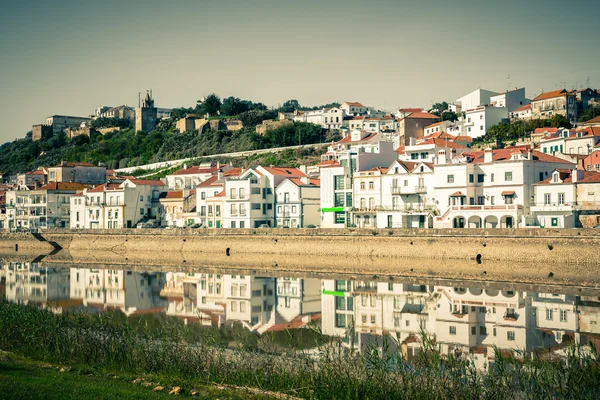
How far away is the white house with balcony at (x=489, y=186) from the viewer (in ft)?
175

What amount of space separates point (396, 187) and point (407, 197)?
1383mm

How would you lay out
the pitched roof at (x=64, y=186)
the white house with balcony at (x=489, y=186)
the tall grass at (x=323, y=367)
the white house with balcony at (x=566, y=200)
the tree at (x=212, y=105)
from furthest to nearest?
the tree at (x=212, y=105) → the pitched roof at (x=64, y=186) → the white house with balcony at (x=489, y=186) → the white house with balcony at (x=566, y=200) → the tall grass at (x=323, y=367)

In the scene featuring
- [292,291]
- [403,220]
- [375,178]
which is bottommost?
[292,291]

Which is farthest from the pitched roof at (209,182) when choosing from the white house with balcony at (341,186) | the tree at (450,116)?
the tree at (450,116)

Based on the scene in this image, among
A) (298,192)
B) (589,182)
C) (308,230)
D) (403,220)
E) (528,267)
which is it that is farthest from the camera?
(298,192)

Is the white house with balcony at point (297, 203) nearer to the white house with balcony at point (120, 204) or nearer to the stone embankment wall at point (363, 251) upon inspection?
the stone embankment wall at point (363, 251)

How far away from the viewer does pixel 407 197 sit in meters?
60.8

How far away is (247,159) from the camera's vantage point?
112312mm

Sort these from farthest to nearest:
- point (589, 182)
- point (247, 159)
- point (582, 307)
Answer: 1. point (247, 159)
2. point (589, 182)
3. point (582, 307)

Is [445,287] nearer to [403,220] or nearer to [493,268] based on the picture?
[493,268]

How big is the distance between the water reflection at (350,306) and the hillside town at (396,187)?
17.6 m

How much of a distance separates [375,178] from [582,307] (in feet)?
107

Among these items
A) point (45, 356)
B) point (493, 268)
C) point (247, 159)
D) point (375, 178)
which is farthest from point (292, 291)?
point (247, 159)

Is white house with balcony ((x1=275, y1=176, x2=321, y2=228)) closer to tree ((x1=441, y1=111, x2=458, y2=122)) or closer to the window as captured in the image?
the window
